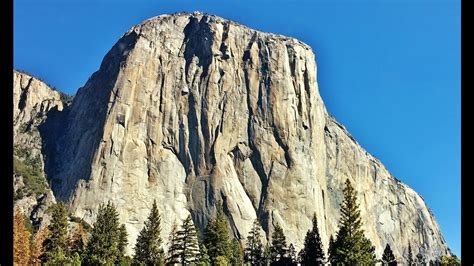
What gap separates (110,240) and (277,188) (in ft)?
402

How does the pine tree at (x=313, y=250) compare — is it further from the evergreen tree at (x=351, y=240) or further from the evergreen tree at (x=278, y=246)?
the evergreen tree at (x=351, y=240)


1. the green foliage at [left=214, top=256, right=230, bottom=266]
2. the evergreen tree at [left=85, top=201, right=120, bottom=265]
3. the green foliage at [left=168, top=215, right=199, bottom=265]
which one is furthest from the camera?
the green foliage at [left=214, top=256, right=230, bottom=266]

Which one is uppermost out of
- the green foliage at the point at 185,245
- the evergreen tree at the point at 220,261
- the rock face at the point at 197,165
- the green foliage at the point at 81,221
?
the rock face at the point at 197,165

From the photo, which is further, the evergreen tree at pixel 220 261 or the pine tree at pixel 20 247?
the evergreen tree at pixel 220 261

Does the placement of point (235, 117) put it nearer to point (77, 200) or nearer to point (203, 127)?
point (203, 127)

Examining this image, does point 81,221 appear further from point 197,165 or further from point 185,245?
point 185,245

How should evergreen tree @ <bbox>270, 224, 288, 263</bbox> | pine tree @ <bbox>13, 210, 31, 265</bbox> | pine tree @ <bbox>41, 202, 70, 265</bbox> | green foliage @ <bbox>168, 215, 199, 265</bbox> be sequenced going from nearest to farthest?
pine tree @ <bbox>13, 210, 31, 265</bbox>, pine tree @ <bbox>41, 202, 70, 265</bbox>, green foliage @ <bbox>168, 215, 199, 265</bbox>, evergreen tree @ <bbox>270, 224, 288, 263</bbox>

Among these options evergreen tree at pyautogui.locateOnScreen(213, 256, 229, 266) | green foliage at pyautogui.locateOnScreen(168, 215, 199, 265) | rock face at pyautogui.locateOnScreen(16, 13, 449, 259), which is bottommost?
evergreen tree at pyautogui.locateOnScreen(213, 256, 229, 266)

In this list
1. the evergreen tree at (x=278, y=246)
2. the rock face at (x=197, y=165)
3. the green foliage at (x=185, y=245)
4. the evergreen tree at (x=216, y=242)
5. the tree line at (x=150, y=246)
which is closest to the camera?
the tree line at (x=150, y=246)

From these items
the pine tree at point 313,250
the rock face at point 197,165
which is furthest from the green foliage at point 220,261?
the rock face at point 197,165

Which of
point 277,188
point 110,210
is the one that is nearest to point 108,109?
point 277,188

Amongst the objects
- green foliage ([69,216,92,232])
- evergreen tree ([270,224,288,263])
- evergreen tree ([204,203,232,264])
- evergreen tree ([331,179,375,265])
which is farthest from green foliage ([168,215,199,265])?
green foliage ([69,216,92,232])

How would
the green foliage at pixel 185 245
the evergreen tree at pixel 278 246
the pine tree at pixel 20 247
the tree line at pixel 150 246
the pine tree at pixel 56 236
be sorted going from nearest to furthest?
1. the tree line at pixel 150 246
2. the pine tree at pixel 20 247
3. the pine tree at pixel 56 236
4. the green foliage at pixel 185 245
5. the evergreen tree at pixel 278 246

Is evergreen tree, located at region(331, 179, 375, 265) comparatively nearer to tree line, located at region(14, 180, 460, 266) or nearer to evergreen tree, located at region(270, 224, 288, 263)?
tree line, located at region(14, 180, 460, 266)
